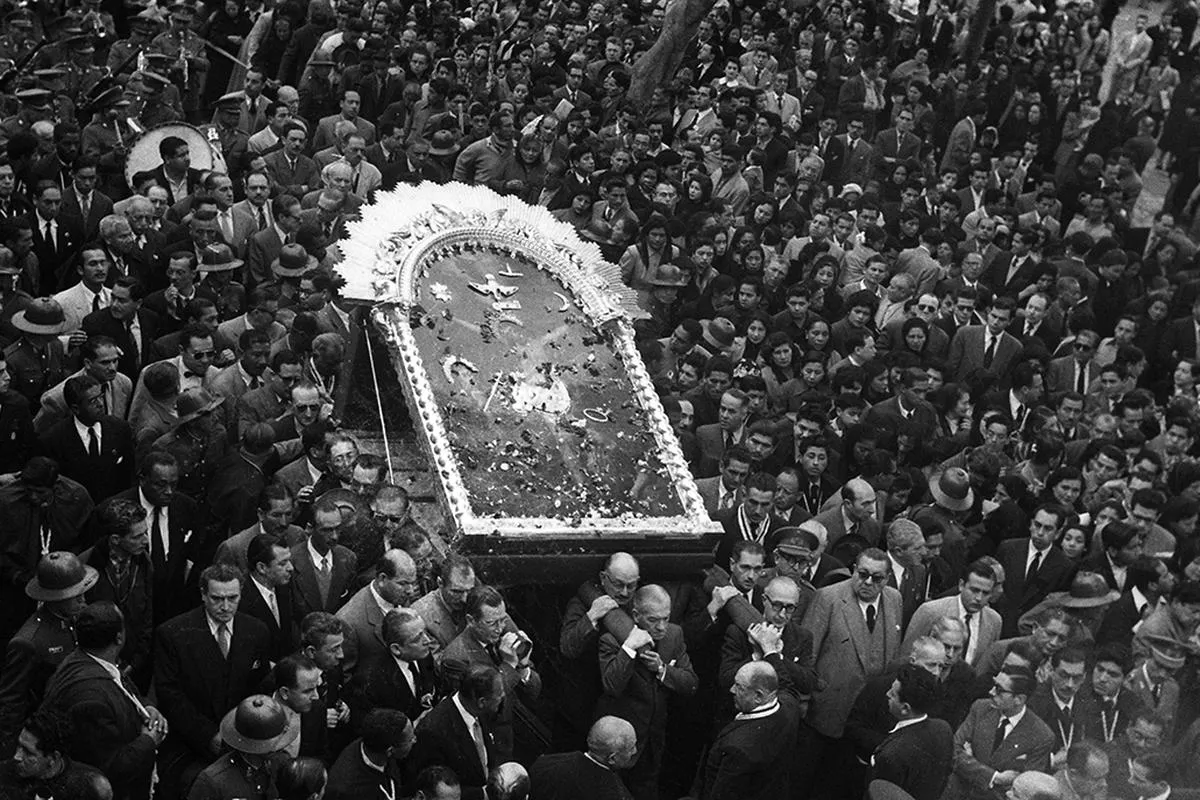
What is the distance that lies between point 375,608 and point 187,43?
31.5 feet

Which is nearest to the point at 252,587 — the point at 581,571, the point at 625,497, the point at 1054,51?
the point at 581,571

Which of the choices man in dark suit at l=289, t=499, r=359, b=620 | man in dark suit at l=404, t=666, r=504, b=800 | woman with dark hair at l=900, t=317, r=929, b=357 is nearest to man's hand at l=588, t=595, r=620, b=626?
man in dark suit at l=404, t=666, r=504, b=800

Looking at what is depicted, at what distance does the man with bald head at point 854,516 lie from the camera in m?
9.48

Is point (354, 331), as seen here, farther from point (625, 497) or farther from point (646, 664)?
point (646, 664)

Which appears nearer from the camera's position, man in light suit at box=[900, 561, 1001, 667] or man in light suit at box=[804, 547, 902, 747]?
man in light suit at box=[804, 547, 902, 747]

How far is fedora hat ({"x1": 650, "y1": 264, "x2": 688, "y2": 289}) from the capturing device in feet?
40.4

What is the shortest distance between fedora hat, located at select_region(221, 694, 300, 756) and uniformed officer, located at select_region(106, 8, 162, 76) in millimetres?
8752

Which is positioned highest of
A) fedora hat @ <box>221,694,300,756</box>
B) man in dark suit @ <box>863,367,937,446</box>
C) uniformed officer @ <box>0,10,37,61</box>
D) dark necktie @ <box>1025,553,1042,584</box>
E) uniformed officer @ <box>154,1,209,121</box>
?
fedora hat @ <box>221,694,300,756</box>

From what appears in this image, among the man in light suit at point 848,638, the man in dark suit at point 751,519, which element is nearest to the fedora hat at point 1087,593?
the man in light suit at point 848,638

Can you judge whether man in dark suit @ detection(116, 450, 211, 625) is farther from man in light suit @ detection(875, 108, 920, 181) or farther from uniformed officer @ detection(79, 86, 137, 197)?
man in light suit @ detection(875, 108, 920, 181)

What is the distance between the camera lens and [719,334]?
11.4 meters

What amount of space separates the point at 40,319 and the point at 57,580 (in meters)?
2.79

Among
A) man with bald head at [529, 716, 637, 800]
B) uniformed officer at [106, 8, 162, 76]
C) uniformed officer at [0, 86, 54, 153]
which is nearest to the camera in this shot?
man with bald head at [529, 716, 637, 800]

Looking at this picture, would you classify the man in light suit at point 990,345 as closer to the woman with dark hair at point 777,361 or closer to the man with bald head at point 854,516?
the woman with dark hair at point 777,361
